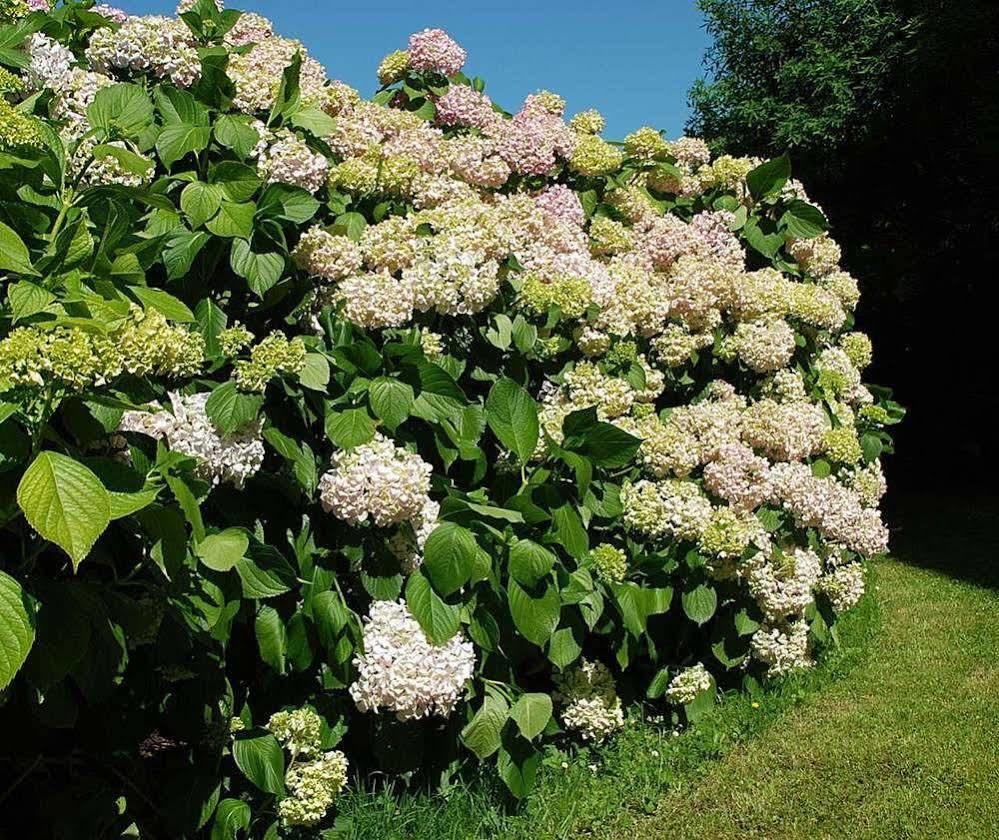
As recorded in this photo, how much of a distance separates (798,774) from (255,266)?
2.48 m

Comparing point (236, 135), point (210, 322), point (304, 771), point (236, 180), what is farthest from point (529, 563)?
point (236, 135)

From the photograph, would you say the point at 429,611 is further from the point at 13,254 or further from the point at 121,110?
the point at 121,110

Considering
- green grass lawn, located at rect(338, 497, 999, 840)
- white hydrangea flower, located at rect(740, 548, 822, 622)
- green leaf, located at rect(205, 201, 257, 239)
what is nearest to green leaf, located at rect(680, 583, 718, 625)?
white hydrangea flower, located at rect(740, 548, 822, 622)

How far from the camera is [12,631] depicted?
1.55m

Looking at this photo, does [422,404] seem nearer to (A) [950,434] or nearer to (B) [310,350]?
(B) [310,350]

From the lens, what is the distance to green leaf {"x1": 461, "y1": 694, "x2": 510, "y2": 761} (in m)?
2.92

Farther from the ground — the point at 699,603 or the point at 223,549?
the point at 223,549

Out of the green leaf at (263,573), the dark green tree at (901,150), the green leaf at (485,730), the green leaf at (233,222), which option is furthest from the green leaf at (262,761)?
the dark green tree at (901,150)

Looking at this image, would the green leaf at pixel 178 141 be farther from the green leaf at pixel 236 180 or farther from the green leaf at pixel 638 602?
the green leaf at pixel 638 602

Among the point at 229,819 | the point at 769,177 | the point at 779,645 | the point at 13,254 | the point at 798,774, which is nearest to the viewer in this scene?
the point at 13,254

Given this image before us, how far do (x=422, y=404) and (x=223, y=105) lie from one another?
105cm

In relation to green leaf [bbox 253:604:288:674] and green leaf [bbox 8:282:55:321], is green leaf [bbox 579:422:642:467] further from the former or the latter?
green leaf [bbox 8:282:55:321]

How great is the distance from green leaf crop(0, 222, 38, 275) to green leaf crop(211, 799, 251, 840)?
1490 mm

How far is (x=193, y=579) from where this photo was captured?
2.41 m
